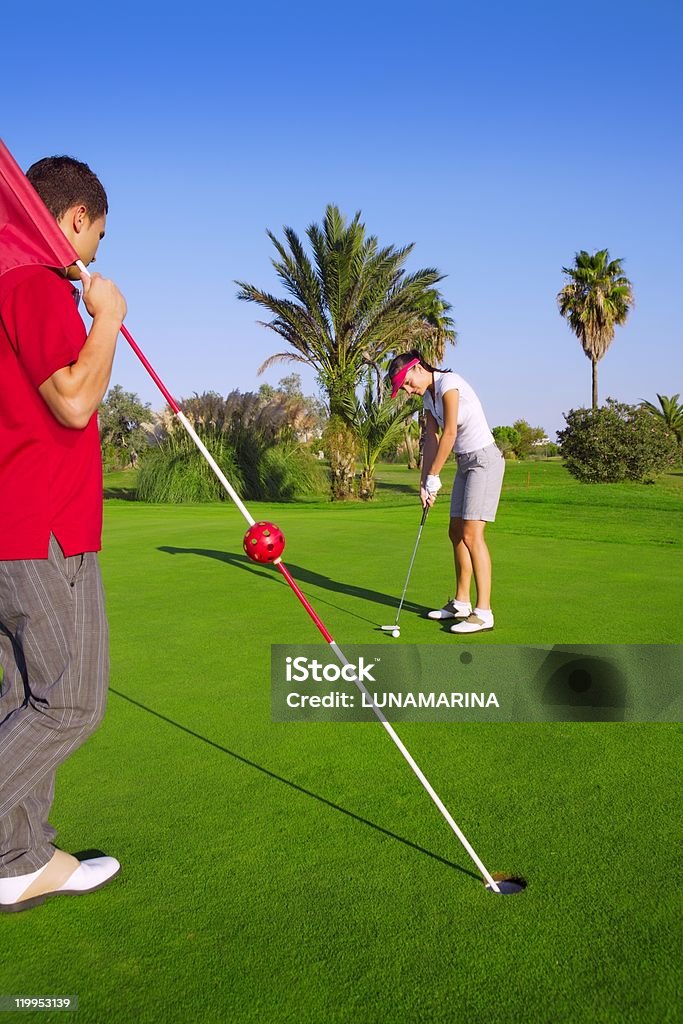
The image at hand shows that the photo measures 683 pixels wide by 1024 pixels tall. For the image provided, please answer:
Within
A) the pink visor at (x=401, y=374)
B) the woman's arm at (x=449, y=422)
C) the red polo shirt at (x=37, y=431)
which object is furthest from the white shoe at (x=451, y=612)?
the red polo shirt at (x=37, y=431)

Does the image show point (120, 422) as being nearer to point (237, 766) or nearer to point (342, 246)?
point (342, 246)

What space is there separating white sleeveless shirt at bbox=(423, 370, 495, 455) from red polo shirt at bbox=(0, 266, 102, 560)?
399cm

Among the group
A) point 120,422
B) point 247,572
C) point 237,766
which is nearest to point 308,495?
point 247,572

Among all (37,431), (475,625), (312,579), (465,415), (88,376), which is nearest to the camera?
(88,376)

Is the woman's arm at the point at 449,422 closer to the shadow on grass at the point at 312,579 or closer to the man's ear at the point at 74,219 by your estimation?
the shadow on grass at the point at 312,579

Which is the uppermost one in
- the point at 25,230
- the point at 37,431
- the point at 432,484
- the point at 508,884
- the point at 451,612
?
the point at 25,230

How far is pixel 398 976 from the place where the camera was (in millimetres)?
2049

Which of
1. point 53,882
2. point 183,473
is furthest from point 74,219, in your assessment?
point 183,473

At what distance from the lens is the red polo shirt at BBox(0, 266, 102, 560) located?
2.23 m

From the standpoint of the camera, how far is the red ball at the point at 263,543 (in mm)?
2764

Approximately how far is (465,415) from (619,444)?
22253 mm

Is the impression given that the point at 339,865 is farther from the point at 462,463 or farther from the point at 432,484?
the point at 462,463

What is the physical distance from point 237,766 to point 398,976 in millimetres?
1507

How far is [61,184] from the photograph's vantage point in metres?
2.46
